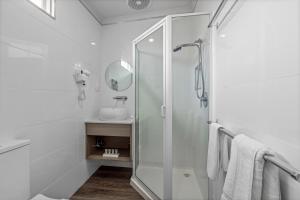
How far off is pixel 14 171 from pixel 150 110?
4.24ft

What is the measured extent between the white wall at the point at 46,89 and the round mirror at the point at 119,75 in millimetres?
492

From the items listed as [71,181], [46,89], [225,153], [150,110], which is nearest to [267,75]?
[225,153]

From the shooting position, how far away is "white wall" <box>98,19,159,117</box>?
2488 mm

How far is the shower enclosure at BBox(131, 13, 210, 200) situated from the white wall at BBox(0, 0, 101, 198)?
2.89ft

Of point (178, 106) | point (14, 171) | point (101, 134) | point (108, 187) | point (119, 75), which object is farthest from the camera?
point (119, 75)

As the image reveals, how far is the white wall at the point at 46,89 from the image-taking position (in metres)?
1.11

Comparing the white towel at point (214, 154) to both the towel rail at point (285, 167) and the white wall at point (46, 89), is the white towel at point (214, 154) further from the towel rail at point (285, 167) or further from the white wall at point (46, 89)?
the white wall at point (46, 89)

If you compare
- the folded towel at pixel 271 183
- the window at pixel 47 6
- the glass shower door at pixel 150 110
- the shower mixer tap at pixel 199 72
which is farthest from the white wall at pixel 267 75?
the window at pixel 47 6

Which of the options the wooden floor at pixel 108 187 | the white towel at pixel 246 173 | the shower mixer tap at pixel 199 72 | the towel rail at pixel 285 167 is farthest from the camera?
the wooden floor at pixel 108 187

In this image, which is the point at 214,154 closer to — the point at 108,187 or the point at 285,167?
the point at 285,167

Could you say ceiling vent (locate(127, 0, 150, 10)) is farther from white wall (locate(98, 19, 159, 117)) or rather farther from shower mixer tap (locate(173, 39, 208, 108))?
shower mixer tap (locate(173, 39, 208, 108))

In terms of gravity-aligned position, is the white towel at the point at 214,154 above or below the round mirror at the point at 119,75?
below

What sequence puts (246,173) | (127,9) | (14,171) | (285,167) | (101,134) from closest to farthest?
1. (285,167)
2. (246,173)
3. (14,171)
4. (101,134)
5. (127,9)

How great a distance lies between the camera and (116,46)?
8.39 ft
